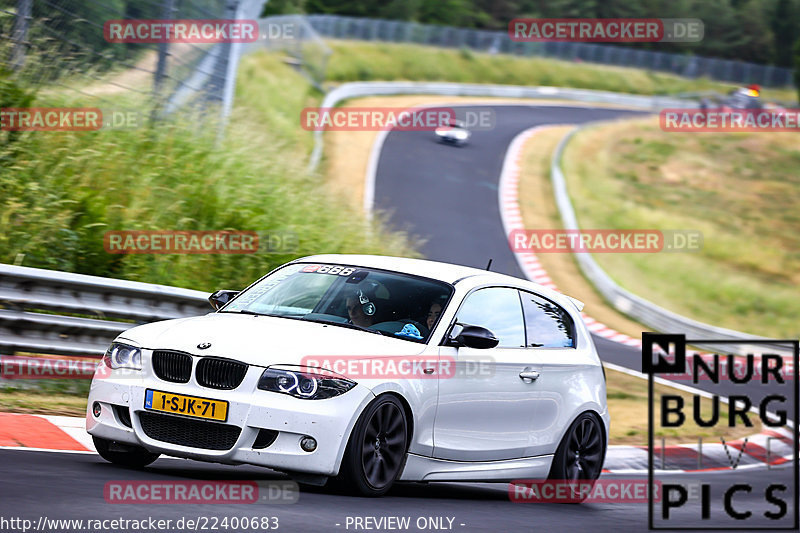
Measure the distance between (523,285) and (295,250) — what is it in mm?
6269

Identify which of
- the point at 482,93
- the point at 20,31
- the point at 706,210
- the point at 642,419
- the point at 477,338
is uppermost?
the point at 482,93

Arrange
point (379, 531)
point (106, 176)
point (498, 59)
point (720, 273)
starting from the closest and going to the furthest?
point (379, 531) < point (106, 176) < point (720, 273) < point (498, 59)

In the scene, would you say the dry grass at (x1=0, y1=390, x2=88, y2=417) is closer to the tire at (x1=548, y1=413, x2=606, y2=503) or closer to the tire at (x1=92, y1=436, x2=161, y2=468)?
the tire at (x1=92, y1=436, x2=161, y2=468)

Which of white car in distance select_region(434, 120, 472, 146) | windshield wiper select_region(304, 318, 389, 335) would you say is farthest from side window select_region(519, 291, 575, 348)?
white car in distance select_region(434, 120, 472, 146)

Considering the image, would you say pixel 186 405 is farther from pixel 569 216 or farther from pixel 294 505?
pixel 569 216

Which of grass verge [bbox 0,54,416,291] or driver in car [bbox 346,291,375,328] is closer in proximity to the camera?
driver in car [bbox 346,291,375,328]

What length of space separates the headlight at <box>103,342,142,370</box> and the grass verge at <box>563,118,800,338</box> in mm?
23085

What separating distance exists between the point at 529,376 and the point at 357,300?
4.60 ft

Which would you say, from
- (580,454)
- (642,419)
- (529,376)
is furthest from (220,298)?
(642,419)

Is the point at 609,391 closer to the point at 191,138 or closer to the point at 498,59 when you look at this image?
the point at 191,138

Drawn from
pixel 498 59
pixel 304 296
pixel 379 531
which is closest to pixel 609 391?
pixel 304 296

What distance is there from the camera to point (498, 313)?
8086 mm

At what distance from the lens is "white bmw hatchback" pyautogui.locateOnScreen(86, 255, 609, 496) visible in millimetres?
6359

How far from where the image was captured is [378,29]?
64250 mm
